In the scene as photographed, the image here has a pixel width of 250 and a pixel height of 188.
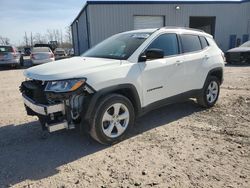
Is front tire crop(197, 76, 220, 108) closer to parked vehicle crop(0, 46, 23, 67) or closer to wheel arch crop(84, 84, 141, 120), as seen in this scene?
wheel arch crop(84, 84, 141, 120)

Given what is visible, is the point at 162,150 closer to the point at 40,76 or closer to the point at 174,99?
the point at 174,99

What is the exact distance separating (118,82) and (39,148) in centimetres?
167

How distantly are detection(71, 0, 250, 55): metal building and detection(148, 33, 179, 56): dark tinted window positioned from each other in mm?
15750

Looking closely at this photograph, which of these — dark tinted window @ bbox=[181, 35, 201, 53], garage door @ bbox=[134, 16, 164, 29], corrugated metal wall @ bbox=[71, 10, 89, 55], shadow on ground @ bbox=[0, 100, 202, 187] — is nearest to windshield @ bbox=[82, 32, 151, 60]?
dark tinted window @ bbox=[181, 35, 201, 53]

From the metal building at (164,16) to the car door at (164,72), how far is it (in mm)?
15860

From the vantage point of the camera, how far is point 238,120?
502 cm

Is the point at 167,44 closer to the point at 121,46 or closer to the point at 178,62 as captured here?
the point at 178,62

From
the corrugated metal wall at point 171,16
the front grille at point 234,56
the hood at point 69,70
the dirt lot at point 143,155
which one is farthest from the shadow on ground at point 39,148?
the corrugated metal wall at point 171,16

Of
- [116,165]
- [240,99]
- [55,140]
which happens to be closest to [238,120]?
[240,99]

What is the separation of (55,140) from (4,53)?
14.3m

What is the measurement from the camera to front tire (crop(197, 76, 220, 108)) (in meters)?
5.64

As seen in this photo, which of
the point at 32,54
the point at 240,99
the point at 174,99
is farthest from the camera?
the point at 32,54

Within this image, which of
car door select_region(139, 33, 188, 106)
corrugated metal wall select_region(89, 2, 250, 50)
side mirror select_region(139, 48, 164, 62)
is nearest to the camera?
side mirror select_region(139, 48, 164, 62)

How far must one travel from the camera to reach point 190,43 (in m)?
5.30
